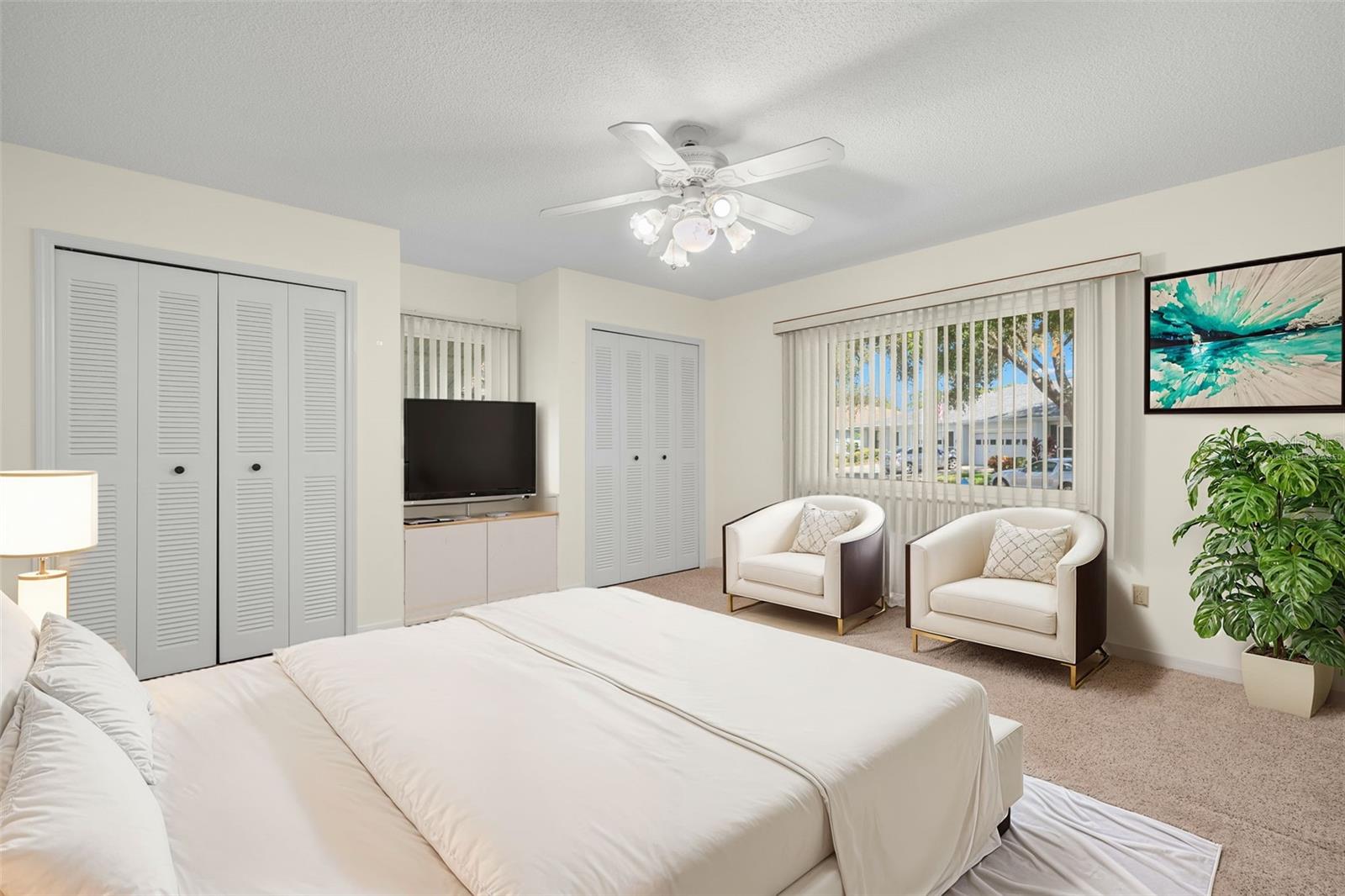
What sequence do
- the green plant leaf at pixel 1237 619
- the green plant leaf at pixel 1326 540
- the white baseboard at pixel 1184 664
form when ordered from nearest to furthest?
1. the green plant leaf at pixel 1326 540
2. the green plant leaf at pixel 1237 619
3. the white baseboard at pixel 1184 664

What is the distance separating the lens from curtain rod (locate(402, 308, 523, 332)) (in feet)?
15.8

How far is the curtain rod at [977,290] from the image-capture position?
363cm

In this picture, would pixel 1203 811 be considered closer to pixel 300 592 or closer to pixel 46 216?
pixel 300 592

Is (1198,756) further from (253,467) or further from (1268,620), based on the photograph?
(253,467)

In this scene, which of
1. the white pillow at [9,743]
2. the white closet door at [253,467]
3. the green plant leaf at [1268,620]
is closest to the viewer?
the white pillow at [9,743]

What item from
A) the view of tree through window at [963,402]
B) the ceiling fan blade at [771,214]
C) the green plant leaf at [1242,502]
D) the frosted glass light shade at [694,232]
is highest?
the ceiling fan blade at [771,214]

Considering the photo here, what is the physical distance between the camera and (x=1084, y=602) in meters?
3.13

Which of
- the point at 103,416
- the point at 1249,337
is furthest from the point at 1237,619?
the point at 103,416

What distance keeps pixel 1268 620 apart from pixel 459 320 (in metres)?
5.07

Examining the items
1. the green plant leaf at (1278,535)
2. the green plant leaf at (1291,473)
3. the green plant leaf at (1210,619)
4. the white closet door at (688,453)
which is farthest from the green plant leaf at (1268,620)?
the white closet door at (688,453)

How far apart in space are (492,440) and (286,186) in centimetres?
211

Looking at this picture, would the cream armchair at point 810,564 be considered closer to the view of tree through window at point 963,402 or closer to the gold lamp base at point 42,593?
the view of tree through window at point 963,402

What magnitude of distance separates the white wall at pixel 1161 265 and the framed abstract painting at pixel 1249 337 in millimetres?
69

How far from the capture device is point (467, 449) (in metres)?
4.80
